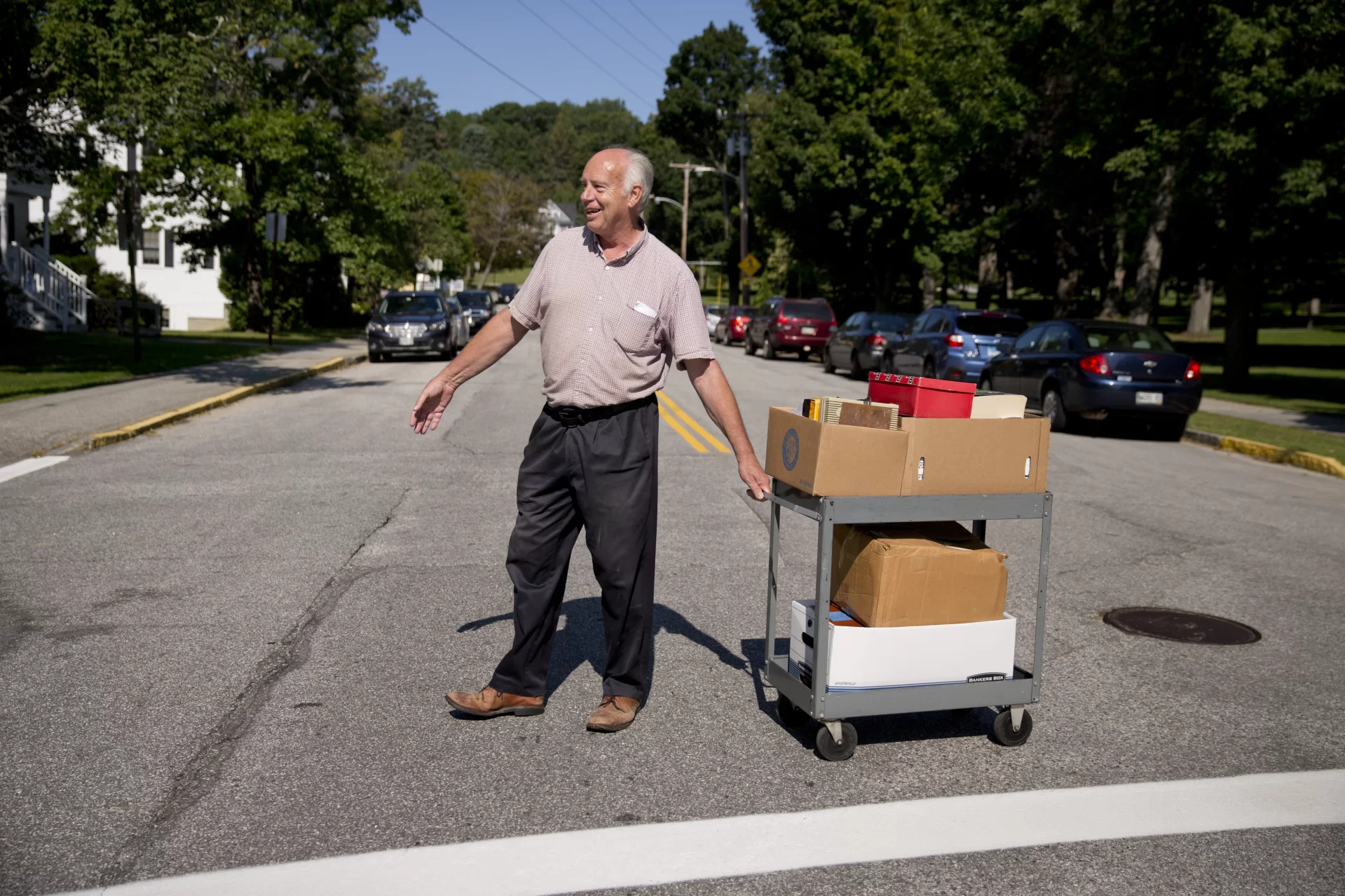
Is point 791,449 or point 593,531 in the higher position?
point 791,449

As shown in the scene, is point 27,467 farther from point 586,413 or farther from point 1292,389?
point 1292,389

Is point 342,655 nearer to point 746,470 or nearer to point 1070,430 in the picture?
point 746,470

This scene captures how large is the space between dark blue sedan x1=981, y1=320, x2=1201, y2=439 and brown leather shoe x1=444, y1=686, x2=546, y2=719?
13013mm

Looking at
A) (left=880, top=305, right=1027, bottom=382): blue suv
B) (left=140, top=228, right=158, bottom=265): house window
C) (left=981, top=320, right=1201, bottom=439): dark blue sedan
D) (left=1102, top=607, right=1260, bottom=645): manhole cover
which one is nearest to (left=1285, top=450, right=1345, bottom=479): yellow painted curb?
(left=981, top=320, right=1201, bottom=439): dark blue sedan

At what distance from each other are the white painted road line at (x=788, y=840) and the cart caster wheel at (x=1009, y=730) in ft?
1.37

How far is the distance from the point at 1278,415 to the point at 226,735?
18.5 metres

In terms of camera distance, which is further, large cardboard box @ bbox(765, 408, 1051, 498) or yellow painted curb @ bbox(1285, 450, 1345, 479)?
yellow painted curb @ bbox(1285, 450, 1345, 479)

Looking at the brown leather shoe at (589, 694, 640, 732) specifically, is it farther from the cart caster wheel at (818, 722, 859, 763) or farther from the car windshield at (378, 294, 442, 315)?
the car windshield at (378, 294, 442, 315)

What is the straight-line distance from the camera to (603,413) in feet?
15.2

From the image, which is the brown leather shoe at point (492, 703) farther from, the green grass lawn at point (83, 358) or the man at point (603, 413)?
the green grass lawn at point (83, 358)

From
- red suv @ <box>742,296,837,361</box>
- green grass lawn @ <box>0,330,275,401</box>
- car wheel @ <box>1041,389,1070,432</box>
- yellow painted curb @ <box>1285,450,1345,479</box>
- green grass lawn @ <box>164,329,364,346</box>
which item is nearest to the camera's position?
yellow painted curb @ <box>1285,450,1345,479</box>

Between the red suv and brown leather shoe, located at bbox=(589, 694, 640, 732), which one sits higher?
the red suv

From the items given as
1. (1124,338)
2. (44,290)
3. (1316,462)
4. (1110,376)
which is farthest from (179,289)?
(1316,462)

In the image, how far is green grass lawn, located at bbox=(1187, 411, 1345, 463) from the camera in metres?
14.8
